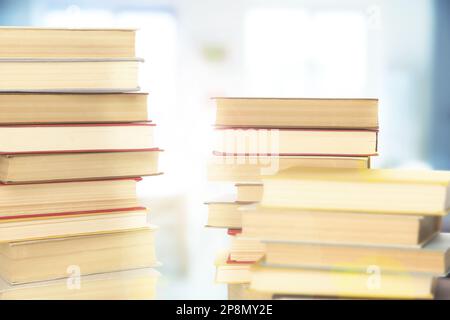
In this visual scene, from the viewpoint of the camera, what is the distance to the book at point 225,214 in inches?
56.9

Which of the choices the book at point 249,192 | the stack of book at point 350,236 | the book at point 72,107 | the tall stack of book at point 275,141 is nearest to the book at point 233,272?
the tall stack of book at point 275,141

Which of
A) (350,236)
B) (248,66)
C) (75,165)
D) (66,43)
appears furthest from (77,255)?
(248,66)

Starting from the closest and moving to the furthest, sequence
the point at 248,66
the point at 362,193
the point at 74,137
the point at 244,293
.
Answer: the point at 362,193
the point at 244,293
the point at 74,137
the point at 248,66

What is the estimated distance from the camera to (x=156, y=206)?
3.04 metres

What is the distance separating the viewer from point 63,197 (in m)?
1.54

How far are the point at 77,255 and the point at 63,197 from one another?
0.12 metres

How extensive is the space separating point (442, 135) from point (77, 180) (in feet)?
7.51

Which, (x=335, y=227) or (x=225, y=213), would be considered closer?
(x=335, y=227)

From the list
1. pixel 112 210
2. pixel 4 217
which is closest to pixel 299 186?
pixel 112 210

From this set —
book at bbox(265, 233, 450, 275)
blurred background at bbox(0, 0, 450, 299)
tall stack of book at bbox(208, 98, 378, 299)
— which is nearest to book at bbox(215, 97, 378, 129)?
tall stack of book at bbox(208, 98, 378, 299)

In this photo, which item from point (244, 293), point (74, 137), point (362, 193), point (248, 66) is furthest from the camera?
point (248, 66)

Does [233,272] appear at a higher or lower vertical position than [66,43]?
lower

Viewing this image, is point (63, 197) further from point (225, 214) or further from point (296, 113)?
point (296, 113)

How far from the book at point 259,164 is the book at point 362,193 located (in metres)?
0.23
